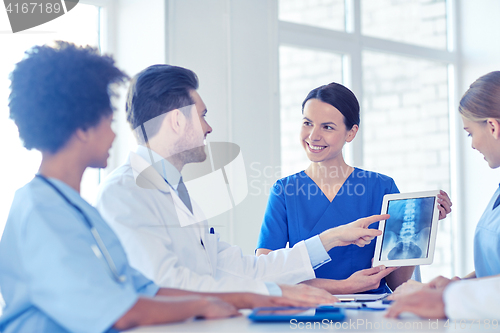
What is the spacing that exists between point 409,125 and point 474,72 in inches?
30.8

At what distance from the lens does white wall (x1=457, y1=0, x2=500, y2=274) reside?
3.91 meters

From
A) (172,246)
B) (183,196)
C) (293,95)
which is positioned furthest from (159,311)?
(293,95)

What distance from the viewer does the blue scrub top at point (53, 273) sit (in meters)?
0.86

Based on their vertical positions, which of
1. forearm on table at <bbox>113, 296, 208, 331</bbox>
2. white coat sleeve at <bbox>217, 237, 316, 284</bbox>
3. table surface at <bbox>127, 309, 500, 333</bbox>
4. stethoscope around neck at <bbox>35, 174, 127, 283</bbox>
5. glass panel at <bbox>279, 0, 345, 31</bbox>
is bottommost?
white coat sleeve at <bbox>217, 237, 316, 284</bbox>

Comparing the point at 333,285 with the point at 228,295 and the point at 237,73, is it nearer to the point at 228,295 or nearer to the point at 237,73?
the point at 228,295

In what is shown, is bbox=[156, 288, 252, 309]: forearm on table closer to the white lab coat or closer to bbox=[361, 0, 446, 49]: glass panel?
the white lab coat

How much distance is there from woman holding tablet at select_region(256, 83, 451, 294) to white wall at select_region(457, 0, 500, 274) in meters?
2.23

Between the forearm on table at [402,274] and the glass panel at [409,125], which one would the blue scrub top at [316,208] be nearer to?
the forearm on table at [402,274]

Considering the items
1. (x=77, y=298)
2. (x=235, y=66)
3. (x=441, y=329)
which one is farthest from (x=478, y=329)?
(x=235, y=66)

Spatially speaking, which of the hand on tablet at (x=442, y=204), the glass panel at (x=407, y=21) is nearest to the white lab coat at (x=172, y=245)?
the hand on tablet at (x=442, y=204)

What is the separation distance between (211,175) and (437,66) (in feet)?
8.39

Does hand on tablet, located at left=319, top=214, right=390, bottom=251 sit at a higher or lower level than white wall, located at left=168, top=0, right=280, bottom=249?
lower

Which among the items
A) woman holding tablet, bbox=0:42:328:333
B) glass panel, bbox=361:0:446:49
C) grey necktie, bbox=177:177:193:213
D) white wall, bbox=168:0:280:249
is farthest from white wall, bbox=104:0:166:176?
glass panel, bbox=361:0:446:49

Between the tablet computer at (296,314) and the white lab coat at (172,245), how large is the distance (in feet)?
0.63
